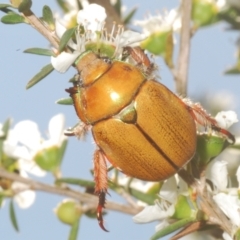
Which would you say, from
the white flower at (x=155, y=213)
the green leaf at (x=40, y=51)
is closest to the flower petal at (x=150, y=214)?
the white flower at (x=155, y=213)

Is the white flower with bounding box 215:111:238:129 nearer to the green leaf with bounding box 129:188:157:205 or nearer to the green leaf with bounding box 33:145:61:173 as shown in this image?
the green leaf with bounding box 129:188:157:205

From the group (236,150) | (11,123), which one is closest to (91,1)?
(11,123)

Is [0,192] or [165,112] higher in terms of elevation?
[165,112]

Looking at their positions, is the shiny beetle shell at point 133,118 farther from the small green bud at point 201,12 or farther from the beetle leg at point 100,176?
the small green bud at point 201,12

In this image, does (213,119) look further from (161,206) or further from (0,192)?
(0,192)

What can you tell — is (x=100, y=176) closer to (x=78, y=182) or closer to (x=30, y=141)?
(x=78, y=182)

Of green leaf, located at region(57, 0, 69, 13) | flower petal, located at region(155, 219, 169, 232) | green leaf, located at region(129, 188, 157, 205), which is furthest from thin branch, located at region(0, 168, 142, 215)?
green leaf, located at region(57, 0, 69, 13)
